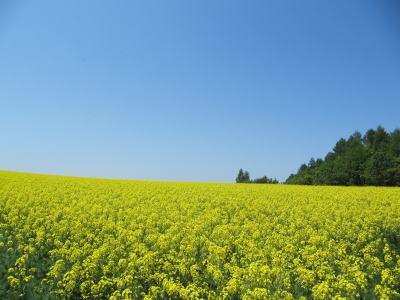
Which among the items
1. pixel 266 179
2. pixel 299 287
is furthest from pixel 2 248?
pixel 266 179

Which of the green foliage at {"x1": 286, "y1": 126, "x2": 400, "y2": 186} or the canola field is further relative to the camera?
the green foliage at {"x1": 286, "y1": 126, "x2": 400, "y2": 186}

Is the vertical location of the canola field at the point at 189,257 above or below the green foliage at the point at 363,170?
below

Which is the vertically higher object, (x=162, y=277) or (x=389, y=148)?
(x=389, y=148)

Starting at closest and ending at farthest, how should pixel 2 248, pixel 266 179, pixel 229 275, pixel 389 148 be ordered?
Answer: 1. pixel 229 275
2. pixel 2 248
3. pixel 389 148
4. pixel 266 179

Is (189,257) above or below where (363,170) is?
below

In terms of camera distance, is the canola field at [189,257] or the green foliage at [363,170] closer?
the canola field at [189,257]

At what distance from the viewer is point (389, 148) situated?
63.0 metres

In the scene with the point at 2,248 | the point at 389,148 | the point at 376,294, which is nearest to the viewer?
the point at 376,294

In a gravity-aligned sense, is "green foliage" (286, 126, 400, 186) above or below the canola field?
above

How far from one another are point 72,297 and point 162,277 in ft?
6.49

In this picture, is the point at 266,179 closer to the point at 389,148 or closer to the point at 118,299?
the point at 389,148

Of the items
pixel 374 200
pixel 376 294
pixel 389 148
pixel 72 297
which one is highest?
pixel 389 148

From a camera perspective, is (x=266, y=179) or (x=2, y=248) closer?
(x=2, y=248)

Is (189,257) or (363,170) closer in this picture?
(189,257)
